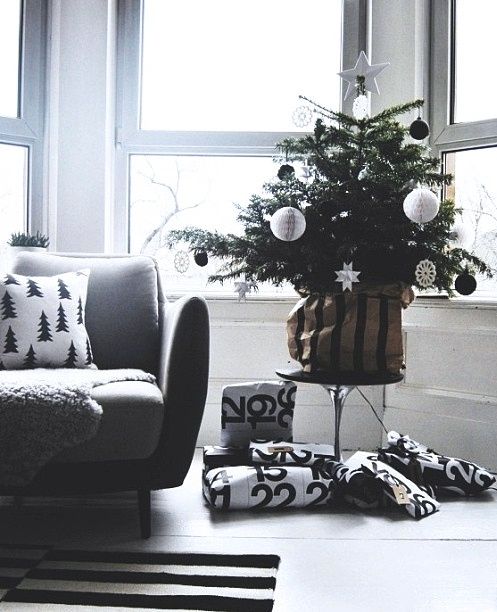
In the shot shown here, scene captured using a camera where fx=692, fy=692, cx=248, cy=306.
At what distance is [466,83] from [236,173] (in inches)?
42.0

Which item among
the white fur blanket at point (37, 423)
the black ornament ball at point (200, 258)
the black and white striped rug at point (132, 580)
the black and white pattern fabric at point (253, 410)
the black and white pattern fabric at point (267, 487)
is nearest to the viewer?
the black and white striped rug at point (132, 580)

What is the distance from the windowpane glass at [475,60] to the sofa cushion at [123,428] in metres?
1.94

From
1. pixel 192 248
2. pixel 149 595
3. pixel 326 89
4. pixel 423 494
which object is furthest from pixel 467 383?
pixel 149 595

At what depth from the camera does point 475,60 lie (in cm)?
293

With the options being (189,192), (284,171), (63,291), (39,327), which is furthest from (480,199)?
(39,327)

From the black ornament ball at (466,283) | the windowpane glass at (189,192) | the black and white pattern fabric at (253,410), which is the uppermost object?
the windowpane glass at (189,192)

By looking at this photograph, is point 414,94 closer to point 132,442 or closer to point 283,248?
point 283,248

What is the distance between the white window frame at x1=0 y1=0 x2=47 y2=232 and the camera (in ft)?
10.1

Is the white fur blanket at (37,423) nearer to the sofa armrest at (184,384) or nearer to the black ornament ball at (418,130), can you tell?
the sofa armrest at (184,384)

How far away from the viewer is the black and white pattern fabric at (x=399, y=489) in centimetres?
208

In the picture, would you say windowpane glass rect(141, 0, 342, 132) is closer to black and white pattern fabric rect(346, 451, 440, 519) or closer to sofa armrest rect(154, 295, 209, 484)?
sofa armrest rect(154, 295, 209, 484)

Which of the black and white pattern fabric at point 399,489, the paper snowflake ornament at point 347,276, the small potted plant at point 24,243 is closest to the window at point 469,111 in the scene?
the paper snowflake ornament at point 347,276

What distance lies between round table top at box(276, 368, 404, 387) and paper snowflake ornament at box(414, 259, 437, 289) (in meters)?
0.33

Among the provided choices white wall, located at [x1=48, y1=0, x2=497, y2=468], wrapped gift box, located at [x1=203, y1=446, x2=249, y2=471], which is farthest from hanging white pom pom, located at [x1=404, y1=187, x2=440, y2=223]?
wrapped gift box, located at [x1=203, y1=446, x2=249, y2=471]
